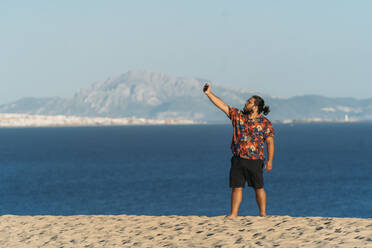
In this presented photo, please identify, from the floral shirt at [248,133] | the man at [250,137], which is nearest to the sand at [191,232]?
the man at [250,137]

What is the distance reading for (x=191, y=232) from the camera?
12531mm

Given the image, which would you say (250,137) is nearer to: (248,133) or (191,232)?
(248,133)

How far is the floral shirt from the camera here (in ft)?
40.4

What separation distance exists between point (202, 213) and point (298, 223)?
29.9 meters

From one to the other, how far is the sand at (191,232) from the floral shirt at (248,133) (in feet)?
5.31

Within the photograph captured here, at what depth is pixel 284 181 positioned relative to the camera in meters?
64.7

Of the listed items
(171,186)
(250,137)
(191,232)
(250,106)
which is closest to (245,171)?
(250,137)

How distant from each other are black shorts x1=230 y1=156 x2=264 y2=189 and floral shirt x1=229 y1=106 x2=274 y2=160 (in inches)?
5.2

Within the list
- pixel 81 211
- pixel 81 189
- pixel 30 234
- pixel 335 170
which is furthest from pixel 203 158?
pixel 30 234

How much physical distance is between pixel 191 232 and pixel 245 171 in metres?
1.76

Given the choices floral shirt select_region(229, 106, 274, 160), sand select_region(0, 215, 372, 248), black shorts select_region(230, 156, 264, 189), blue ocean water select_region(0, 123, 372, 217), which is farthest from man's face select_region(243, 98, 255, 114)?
blue ocean water select_region(0, 123, 372, 217)

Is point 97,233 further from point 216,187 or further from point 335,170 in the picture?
point 335,170

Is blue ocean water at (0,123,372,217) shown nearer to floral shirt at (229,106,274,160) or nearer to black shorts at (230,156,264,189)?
black shorts at (230,156,264,189)

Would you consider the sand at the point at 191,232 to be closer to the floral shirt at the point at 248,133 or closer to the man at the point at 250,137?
the man at the point at 250,137
